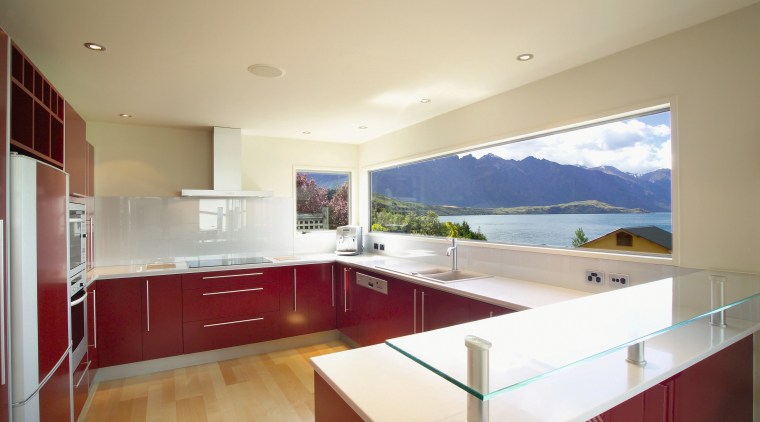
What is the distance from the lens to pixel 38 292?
1684 mm

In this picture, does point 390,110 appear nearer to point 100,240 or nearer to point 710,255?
point 710,255

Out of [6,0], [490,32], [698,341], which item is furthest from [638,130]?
[6,0]

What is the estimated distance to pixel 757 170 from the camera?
171cm

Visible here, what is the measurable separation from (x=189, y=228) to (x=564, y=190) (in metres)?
3.52

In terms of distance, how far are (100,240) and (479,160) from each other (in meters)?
3.56

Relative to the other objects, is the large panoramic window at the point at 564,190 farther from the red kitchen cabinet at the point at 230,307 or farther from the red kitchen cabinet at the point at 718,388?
the red kitchen cabinet at the point at 230,307

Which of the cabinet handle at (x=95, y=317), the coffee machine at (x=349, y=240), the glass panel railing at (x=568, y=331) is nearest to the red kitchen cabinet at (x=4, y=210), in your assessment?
the glass panel railing at (x=568, y=331)

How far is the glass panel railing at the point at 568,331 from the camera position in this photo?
764 millimetres

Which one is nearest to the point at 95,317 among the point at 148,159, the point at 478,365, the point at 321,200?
the point at 148,159

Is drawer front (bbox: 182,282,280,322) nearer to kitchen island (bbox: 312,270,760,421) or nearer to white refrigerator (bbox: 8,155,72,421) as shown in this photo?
white refrigerator (bbox: 8,155,72,421)

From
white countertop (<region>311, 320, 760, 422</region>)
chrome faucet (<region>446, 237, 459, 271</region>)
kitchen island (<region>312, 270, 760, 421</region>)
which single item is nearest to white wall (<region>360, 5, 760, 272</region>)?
kitchen island (<region>312, 270, 760, 421</region>)

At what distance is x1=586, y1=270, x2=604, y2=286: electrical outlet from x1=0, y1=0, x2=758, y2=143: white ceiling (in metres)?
1.26

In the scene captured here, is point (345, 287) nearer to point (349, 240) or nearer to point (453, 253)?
point (349, 240)

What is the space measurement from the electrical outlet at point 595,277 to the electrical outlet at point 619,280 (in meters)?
0.05
